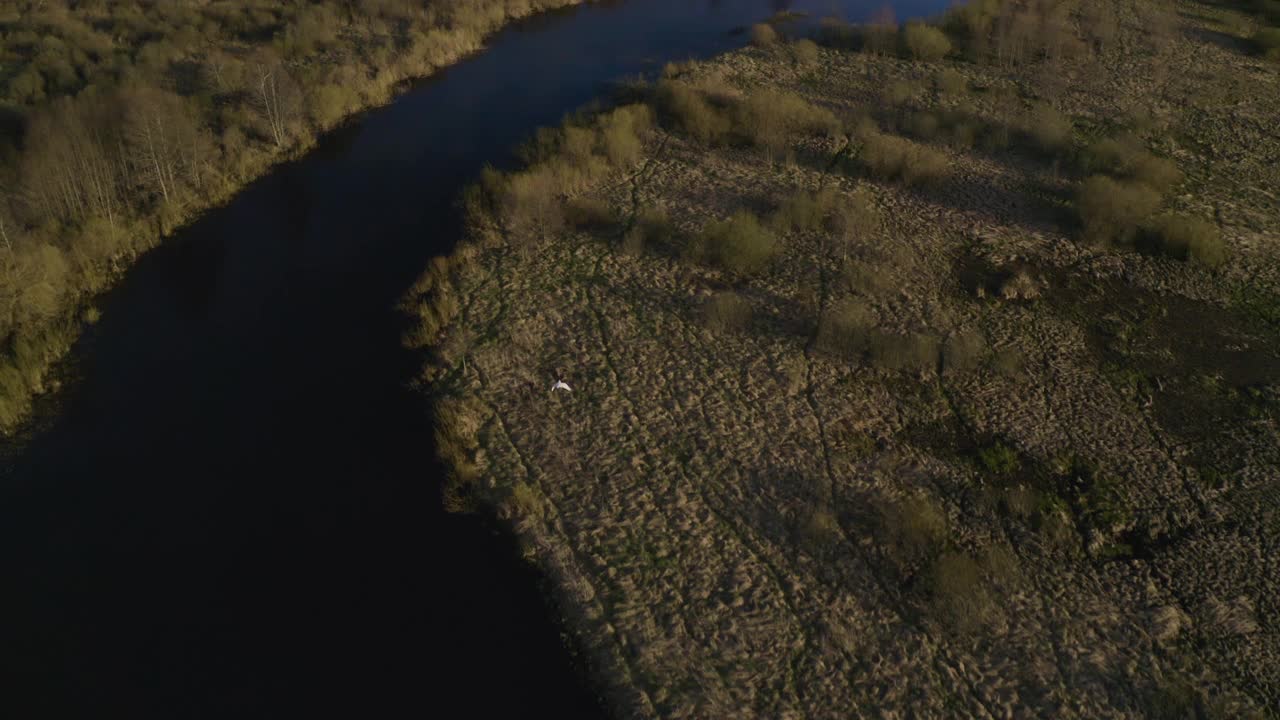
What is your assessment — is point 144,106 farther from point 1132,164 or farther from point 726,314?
point 1132,164

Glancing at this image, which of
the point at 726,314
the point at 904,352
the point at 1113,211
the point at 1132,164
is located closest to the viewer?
the point at 904,352

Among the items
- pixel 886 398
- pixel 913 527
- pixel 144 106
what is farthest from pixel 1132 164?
pixel 144 106

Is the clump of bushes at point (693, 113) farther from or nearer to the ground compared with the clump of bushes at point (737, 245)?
farther from the ground

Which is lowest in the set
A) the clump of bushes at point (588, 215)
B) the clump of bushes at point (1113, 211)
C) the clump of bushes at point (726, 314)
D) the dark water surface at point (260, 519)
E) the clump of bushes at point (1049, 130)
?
the dark water surface at point (260, 519)

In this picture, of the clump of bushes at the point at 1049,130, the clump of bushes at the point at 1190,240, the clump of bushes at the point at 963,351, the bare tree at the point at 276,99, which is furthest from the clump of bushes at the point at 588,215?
the clump of bushes at the point at 1190,240

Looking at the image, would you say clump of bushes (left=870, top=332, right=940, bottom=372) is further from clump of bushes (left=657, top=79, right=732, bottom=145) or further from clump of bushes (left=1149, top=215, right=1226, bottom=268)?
clump of bushes (left=657, top=79, right=732, bottom=145)

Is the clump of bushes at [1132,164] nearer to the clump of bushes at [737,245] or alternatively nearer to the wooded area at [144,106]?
the clump of bushes at [737,245]

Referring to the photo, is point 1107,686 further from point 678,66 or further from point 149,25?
point 149,25
